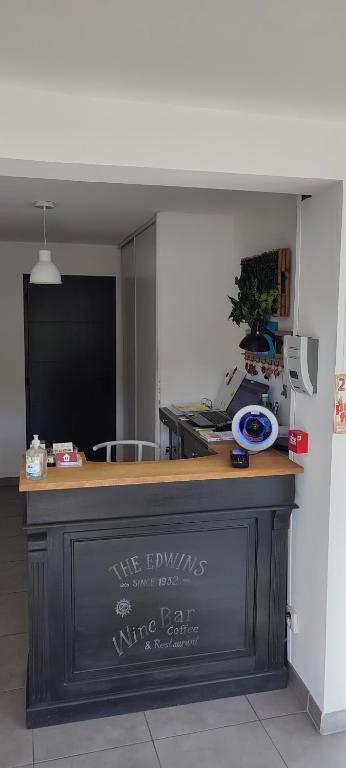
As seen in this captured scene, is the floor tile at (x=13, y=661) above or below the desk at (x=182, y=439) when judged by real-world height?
below

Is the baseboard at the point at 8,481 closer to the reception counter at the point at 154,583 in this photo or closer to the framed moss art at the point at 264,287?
the framed moss art at the point at 264,287

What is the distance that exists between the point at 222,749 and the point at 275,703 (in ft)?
1.23

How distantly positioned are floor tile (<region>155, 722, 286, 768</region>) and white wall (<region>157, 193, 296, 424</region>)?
7.40ft

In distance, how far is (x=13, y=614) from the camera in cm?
324

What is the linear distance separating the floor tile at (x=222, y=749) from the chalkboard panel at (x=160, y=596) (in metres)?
0.31

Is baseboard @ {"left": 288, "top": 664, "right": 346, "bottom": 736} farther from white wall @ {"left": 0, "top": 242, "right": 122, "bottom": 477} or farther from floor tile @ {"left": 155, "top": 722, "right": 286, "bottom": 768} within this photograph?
white wall @ {"left": 0, "top": 242, "right": 122, "bottom": 477}

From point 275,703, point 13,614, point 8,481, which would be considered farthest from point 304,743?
point 8,481

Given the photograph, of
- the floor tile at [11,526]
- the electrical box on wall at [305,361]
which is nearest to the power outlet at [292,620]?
the electrical box on wall at [305,361]

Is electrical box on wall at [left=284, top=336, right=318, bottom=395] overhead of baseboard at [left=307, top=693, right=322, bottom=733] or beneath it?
overhead

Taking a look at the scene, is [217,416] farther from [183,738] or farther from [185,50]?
[185,50]

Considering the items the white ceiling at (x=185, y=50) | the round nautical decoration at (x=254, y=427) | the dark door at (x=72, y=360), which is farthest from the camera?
the dark door at (x=72, y=360)

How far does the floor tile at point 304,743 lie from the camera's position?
2.21 metres

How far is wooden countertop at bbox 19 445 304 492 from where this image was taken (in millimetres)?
2275

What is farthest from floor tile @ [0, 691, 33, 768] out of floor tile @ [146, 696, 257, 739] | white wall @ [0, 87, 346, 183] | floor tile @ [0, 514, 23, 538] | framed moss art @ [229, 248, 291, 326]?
framed moss art @ [229, 248, 291, 326]
